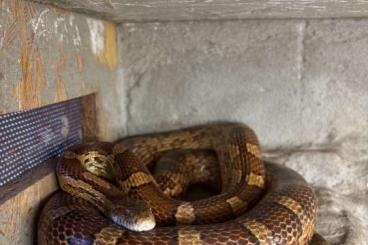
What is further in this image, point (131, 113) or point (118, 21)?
point (131, 113)

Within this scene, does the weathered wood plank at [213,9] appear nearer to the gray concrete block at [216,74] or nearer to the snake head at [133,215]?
the gray concrete block at [216,74]

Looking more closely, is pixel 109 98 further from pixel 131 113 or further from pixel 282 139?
pixel 282 139

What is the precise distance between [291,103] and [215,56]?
79 cm

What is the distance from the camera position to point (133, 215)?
2270mm

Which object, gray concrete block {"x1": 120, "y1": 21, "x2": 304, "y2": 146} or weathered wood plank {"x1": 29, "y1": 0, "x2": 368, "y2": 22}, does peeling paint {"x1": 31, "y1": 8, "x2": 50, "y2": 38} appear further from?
gray concrete block {"x1": 120, "y1": 21, "x2": 304, "y2": 146}

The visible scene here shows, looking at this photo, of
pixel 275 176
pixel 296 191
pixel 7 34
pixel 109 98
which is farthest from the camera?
pixel 109 98

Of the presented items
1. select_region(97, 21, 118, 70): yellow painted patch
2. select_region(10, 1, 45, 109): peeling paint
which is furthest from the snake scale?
select_region(97, 21, 118, 70): yellow painted patch

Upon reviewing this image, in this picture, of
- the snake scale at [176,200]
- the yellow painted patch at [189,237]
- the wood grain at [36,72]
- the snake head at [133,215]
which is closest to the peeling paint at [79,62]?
the wood grain at [36,72]

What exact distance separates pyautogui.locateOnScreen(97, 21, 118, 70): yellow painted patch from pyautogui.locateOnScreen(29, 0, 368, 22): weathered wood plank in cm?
17

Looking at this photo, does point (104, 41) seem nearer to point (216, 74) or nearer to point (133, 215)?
point (216, 74)

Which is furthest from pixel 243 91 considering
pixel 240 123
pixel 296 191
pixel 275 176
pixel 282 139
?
pixel 296 191

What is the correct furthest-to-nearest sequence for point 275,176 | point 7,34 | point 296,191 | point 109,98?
point 109,98 < point 275,176 < point 296,191 < point 7,34

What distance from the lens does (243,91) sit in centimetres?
359

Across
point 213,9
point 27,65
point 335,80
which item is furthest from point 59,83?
point 335,80
